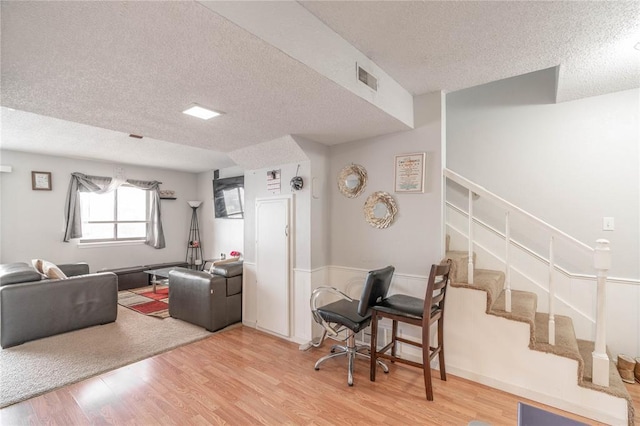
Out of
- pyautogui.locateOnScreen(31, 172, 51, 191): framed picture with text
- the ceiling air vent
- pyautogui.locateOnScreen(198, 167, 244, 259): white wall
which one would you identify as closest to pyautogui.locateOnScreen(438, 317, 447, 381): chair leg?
the ceiling air vent

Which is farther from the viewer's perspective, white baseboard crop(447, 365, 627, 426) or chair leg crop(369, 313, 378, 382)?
chair leg crop(369, 313, 378, 382)

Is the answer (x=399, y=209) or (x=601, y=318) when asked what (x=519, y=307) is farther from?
(x=399, y=209)

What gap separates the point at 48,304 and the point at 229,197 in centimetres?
338

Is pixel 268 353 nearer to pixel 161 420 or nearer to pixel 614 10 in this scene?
pixel 161 420

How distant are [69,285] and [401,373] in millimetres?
3752

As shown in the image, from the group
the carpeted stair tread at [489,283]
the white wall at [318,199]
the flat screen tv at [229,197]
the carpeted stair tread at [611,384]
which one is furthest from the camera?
the flat screen tv at [229,197]

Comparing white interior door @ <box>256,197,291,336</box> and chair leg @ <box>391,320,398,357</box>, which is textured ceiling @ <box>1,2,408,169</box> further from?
chair leg @ <box>391,320,398,357</box>

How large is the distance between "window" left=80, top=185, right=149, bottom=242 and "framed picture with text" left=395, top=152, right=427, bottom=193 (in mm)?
5796

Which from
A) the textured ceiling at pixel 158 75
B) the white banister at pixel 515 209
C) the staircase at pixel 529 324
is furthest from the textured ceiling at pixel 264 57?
the staircase at pixel 529 324

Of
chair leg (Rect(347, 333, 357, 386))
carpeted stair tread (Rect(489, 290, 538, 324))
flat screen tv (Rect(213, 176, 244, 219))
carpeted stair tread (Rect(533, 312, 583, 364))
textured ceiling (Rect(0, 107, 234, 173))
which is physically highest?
textured ceiling (Rect(0, 107, 234, 173))

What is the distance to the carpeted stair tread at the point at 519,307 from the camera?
2.20 metres

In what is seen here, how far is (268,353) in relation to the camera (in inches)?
114

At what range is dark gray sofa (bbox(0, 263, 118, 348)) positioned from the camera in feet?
9.79

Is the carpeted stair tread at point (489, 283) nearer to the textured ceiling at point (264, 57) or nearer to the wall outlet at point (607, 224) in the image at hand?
the wall outlet at point (607, 224)
